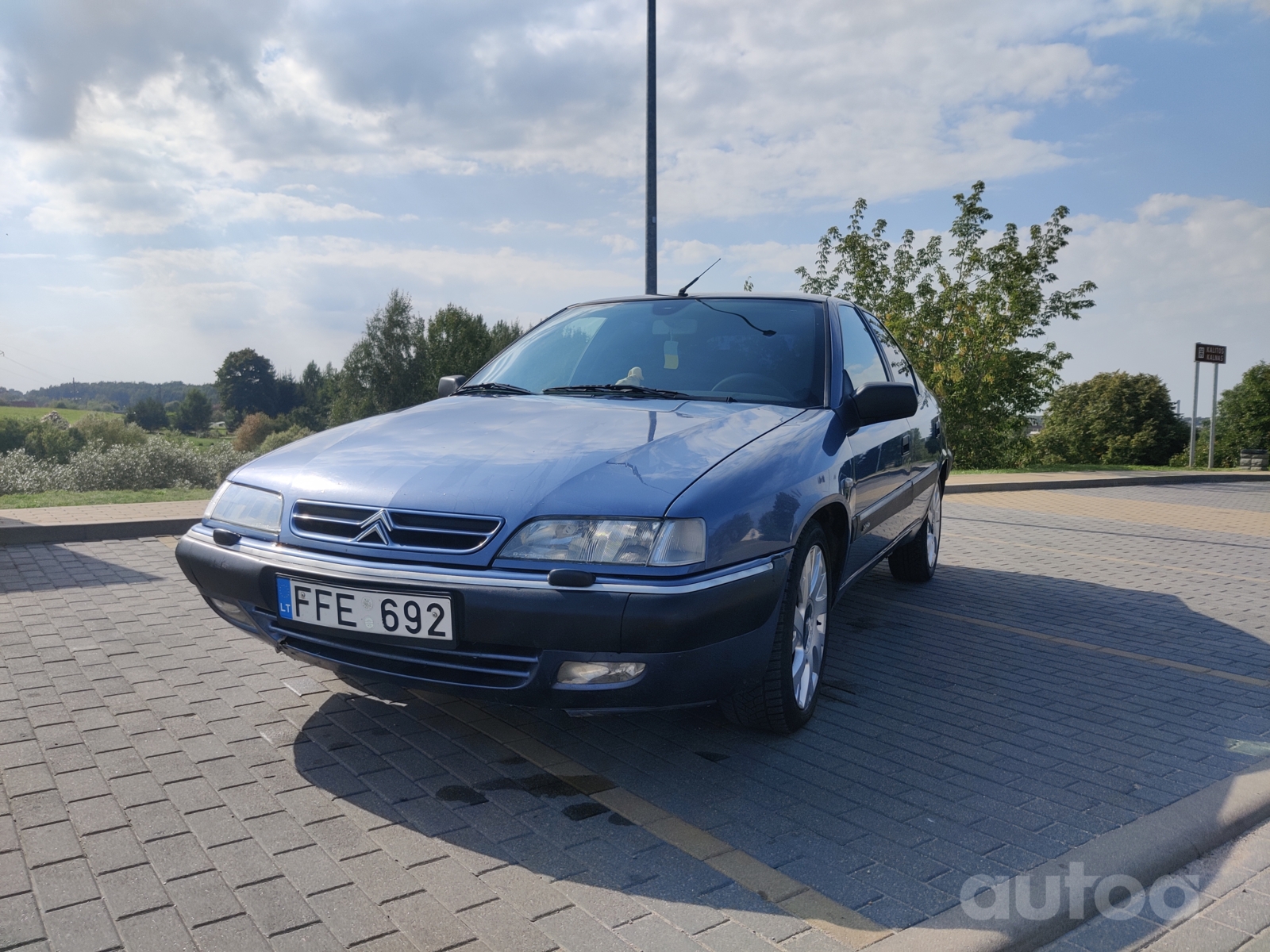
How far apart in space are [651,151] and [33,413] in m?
38.3

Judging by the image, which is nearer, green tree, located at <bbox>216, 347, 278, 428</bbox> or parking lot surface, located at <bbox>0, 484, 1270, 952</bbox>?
parking lot surface, located at <bbox>0, 484, 1270, 952</bbox>

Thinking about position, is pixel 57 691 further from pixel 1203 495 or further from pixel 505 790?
pixel 1203 495

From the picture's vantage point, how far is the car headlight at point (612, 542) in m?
2.66

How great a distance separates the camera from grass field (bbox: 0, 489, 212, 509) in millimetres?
9359

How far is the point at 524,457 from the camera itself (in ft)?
9.87

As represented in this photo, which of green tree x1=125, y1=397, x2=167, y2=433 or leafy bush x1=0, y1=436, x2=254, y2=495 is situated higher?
green tree x1=125, y1=397, x2=167, y2=433

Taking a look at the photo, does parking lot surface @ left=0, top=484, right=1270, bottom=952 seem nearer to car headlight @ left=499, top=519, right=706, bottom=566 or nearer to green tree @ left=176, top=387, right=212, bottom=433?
car headlight @ left=499, top=519, right=706, bottom=566

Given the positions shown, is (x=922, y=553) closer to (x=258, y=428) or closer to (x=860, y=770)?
(x=860, y=770)

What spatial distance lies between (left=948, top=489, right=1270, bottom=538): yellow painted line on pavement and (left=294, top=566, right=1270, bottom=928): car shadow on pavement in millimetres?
7444

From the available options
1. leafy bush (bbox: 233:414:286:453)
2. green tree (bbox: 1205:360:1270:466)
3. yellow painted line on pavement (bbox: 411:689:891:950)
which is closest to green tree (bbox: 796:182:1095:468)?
yellow painted line on pavement (bbox: 411:689:891:950)

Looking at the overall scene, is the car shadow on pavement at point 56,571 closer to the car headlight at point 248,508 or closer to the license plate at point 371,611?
the car headlight at point 248,508

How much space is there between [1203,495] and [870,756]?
15.4 meters

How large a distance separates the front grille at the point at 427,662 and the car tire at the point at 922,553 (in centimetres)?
404

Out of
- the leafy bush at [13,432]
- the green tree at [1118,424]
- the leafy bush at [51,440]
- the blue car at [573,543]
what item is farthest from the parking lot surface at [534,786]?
the green tree at [1118,424]
